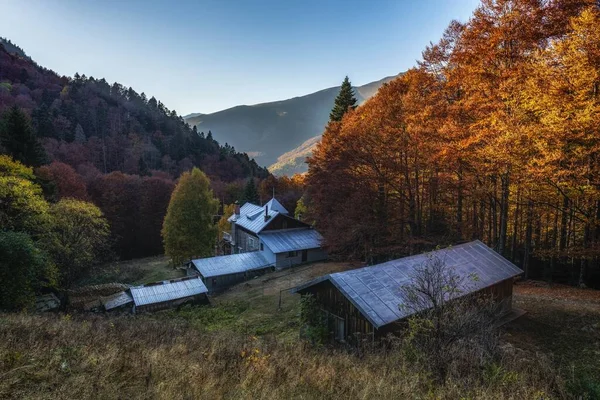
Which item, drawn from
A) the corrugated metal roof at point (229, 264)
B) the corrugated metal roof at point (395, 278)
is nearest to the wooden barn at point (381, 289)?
the corrugated metal roof at point (395, 278)

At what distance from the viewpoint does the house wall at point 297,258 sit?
112ft

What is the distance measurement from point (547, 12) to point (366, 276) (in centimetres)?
1714

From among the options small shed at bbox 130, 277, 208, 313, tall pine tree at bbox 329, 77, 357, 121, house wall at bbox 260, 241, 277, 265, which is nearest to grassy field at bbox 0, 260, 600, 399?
small shed at bbox 130, 277, 208, 313

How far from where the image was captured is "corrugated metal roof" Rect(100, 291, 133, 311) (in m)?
23.3

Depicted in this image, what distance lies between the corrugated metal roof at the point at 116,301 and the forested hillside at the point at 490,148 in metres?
16.9

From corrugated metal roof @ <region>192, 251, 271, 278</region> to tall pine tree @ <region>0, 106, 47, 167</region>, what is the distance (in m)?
20.5

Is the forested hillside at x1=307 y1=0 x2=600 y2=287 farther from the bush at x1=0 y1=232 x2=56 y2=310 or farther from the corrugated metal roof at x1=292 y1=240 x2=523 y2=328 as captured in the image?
the bush at x1=0 y1=232 x2=56 y2=310

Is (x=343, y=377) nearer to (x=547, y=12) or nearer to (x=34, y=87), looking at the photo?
(x=547, y=12)

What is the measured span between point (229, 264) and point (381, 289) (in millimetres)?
22820

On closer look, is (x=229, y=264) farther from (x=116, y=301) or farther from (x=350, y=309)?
(x=350, y=309)

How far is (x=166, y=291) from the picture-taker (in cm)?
2484

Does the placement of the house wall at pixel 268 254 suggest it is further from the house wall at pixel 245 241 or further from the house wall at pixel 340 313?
the house wall at pixel 340 313

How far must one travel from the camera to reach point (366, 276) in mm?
12344

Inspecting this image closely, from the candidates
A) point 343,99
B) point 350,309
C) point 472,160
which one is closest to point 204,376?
point 350,309
